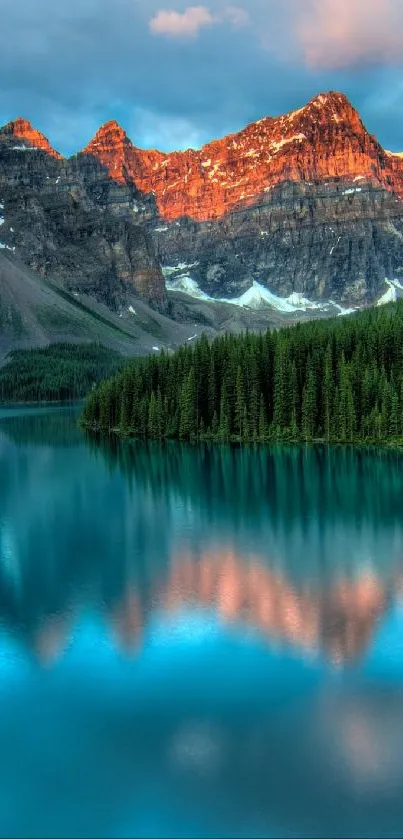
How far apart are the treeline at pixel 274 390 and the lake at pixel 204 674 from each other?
137 feet

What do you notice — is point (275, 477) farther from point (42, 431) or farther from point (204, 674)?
point (42, 431)

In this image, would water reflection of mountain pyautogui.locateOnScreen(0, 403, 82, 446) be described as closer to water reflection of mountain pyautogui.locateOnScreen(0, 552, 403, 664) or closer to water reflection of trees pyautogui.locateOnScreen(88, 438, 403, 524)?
water reflection of trees pyautogui.locateOnScreen(88, 438, 403, 524)

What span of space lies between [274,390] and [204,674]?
77.1m

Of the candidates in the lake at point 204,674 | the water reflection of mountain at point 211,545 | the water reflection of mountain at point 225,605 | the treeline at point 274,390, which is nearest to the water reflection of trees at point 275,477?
the water reflection of mountain at point 211,545

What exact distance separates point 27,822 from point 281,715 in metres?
7.28

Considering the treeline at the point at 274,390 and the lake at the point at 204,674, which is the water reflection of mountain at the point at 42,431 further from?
the lake at the point at 204,674

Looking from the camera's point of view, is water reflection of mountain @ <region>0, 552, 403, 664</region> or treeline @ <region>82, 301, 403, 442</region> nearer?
water reflection of mountain @ <region>0, 552, 403, 664</region>

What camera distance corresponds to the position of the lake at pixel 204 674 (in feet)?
56.9

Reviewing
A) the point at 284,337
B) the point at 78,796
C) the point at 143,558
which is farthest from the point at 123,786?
the point at 284,337

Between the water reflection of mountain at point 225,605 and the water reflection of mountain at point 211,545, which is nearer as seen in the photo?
the water reflection of mountain at point 225,605

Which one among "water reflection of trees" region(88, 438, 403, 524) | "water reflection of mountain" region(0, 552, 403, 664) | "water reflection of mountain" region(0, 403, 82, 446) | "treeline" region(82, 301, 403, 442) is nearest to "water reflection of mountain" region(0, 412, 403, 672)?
"water reflection of mountain" region(0, 552, 403, 664)

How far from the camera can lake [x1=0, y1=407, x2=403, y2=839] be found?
17.3 m

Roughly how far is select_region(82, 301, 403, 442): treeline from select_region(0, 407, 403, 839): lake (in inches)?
1639

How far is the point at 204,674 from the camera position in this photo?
23.9 metres
